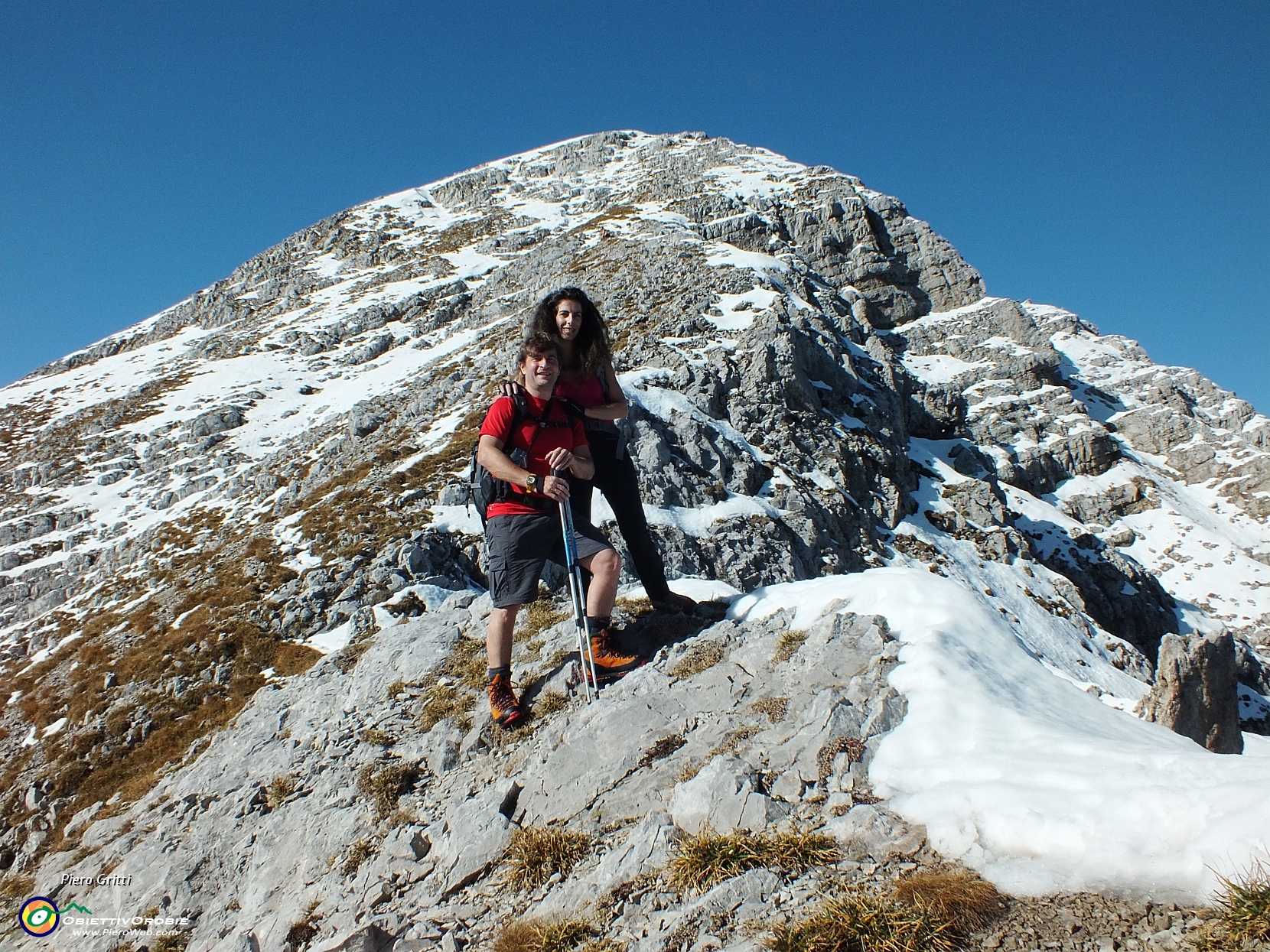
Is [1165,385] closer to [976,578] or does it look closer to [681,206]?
[681,206]

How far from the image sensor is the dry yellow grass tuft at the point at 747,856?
3758 mm

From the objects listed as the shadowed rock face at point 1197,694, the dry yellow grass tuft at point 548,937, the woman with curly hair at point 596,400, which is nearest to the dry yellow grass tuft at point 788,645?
the woman with curly hair at point 596,400

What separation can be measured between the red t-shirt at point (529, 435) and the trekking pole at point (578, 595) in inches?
12.1

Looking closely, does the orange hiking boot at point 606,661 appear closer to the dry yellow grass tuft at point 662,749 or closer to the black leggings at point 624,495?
the black leggings at point 624,495

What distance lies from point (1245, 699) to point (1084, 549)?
12.7 metres

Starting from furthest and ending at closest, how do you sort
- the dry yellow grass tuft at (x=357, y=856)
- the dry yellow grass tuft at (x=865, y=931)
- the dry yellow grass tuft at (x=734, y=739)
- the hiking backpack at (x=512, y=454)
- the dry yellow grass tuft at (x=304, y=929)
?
1. the hiking backpack at (x=512, y=454)
2. the dry yellow grass tuft at (x=357, y=856)
3. the dry yellow grass tuft at (x=734, y=739)
4. the dry yellow grass tuft at (x=304, y=929)
5. the dry yellow grass tuft at (x=865, y=931)

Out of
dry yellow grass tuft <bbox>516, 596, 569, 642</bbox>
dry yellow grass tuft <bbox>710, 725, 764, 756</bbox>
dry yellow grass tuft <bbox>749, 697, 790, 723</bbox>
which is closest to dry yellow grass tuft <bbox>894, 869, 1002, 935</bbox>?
dry yellow grass tuft <bbox>710, 725, 764, 756</bbox>

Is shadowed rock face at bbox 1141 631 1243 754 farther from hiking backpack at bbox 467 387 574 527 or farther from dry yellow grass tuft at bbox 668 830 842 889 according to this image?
hiking backpack at bbox 467 387 574 527

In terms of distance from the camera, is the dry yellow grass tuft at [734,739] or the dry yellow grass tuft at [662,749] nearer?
the dry yellow grass tuft at [734,739]

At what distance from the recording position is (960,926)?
2998 millimetres

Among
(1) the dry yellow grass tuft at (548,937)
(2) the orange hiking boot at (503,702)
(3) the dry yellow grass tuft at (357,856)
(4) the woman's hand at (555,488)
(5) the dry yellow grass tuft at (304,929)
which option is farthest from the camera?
(2) the orange hiking boot at (503,702)

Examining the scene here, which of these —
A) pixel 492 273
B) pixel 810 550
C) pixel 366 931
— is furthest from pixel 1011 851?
pixel 492 273

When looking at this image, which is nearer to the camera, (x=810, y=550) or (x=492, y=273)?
(x=810, y=550)

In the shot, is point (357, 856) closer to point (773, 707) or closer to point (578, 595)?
point (578, 595)
